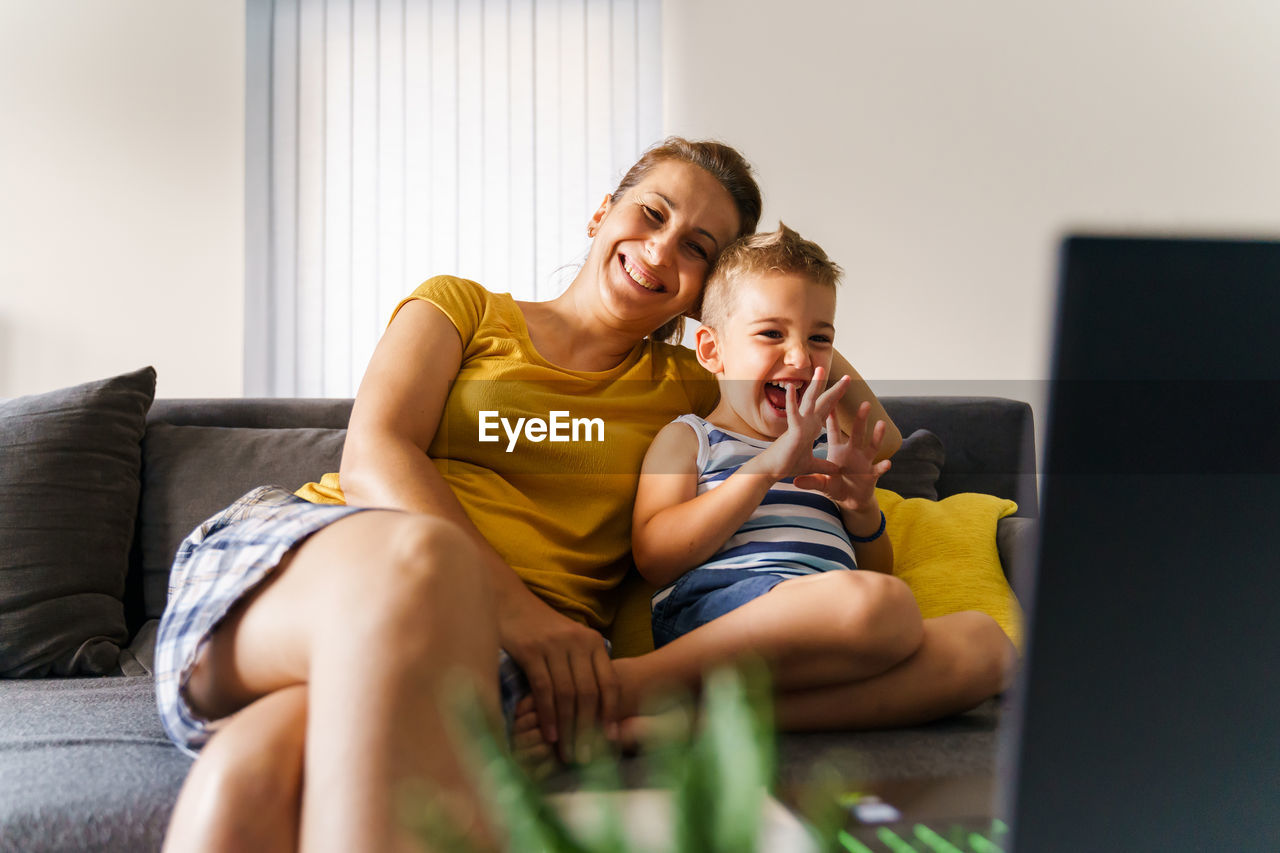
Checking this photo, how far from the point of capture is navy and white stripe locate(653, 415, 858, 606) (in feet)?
3.59

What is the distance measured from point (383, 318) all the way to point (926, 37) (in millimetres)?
1869

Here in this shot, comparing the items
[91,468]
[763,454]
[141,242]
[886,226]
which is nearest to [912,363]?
[886,226]

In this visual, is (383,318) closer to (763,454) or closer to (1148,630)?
(763,454)

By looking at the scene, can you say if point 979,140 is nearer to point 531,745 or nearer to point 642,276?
point 642,276

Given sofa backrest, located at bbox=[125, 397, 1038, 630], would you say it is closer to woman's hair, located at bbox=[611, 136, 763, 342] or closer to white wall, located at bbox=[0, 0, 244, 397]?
woman's hair, located at bbox=[611, 136, 763, 342]

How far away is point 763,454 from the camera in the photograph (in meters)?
1.06

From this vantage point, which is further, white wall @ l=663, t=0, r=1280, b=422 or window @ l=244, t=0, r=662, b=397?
window @ l=244, t=0, r=662, b=397

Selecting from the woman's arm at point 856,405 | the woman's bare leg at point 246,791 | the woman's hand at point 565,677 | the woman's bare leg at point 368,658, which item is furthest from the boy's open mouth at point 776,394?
the woman's bare leg at point 246,791

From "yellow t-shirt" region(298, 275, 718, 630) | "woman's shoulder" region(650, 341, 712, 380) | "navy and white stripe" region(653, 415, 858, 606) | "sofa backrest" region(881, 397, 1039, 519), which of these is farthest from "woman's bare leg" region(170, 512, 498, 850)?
"sofa backrest" region(881, 397, 1039, 519)

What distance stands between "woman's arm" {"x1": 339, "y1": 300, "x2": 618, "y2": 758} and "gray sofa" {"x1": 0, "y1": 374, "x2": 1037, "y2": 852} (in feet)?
0.27

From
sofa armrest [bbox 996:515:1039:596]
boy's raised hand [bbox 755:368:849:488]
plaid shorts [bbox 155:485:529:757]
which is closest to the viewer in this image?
plaid shorts [bbox 155:485:529:757]

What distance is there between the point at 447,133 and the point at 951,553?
88.4 inches

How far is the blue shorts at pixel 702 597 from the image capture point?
1.05 meters

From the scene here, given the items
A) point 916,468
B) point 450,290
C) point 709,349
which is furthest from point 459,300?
point 916,468
